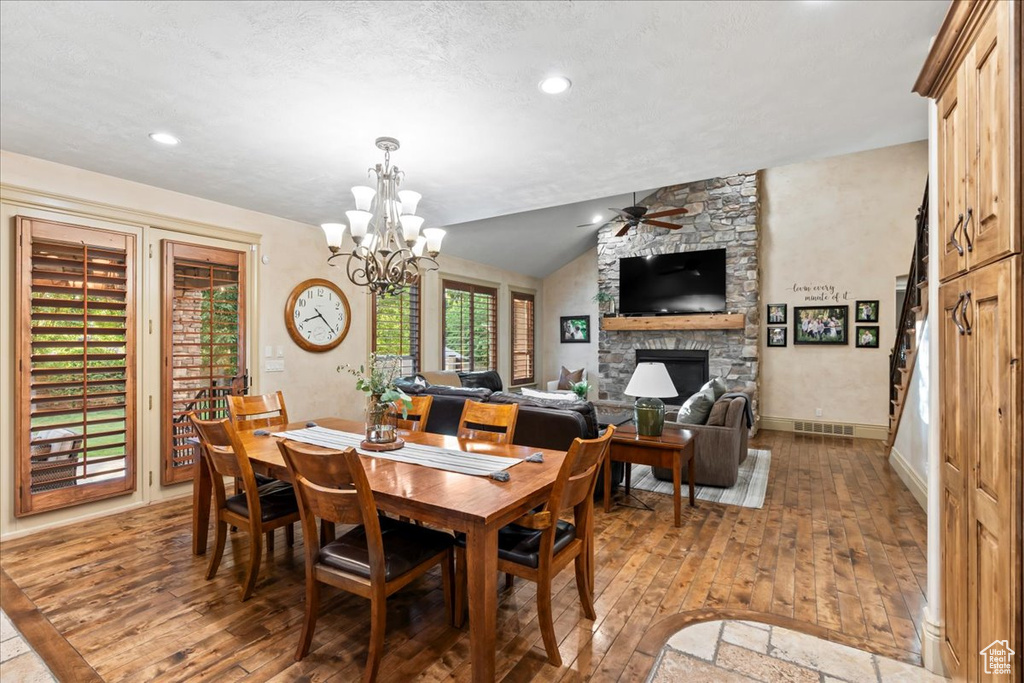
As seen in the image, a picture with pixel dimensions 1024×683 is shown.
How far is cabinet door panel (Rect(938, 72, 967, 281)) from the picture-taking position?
5.04 feet

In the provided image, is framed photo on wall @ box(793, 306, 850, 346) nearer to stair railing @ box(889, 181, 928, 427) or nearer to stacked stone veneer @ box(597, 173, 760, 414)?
stacked stone veneer @ box(597, 173, 760, 414)

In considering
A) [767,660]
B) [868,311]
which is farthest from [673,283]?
[767,660]

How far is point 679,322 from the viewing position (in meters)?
7.21

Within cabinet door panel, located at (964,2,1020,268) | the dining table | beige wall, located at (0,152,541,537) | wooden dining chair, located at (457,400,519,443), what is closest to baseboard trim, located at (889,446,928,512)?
cabinet door panel, located at (964,2,1020,268)

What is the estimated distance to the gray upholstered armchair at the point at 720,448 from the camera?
4207 mm

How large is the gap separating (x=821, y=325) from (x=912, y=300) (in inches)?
88.7

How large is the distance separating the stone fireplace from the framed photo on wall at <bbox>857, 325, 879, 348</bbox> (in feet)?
6.51

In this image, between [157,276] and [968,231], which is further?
[157,276]

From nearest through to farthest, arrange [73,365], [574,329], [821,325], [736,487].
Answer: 1. [73,365]
2. [736,487]
3. [821,325]
4. [574,329]

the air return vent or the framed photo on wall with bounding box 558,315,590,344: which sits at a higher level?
the framed photo on wall with bounding box 558,315,590,344

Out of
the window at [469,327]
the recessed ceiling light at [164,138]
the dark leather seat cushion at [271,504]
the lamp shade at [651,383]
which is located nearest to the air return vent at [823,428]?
the lamp shade at [651,383]

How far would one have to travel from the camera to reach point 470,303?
788 cm

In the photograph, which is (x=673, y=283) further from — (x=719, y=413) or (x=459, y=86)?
(x=459, y=86)

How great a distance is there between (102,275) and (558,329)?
7.26m
